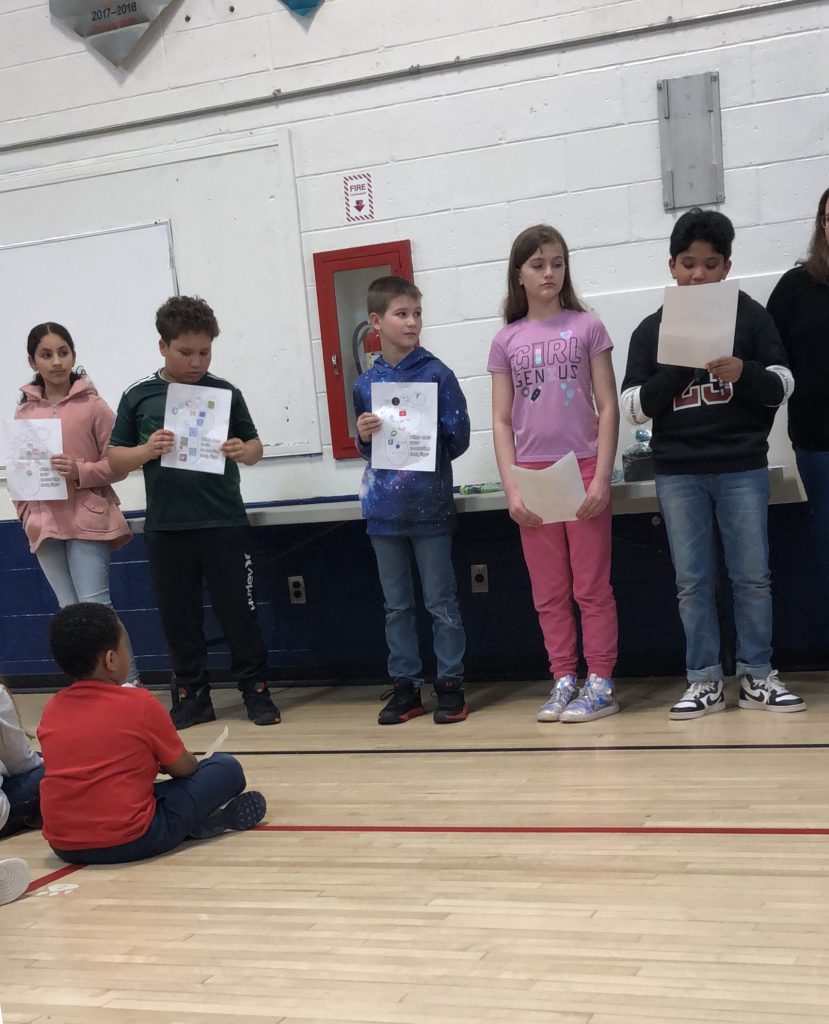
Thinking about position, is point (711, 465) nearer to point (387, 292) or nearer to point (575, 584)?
point (575, 584)

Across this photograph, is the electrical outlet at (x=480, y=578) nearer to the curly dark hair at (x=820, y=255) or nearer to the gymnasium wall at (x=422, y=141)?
the gymnasium wall at (x=422, y=141)

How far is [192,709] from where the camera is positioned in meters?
4.18

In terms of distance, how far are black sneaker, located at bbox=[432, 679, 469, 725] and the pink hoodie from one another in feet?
4.32

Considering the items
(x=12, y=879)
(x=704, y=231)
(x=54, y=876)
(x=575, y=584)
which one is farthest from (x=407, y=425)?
(x=12, y=879)

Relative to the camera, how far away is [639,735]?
3.34 m

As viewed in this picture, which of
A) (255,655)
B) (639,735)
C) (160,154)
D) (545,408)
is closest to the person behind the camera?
(639,735)

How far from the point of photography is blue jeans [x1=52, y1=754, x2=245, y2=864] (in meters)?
2.65

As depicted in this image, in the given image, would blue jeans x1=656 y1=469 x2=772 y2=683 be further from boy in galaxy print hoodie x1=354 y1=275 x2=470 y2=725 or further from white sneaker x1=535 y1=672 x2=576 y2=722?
boy in galaxy print hoodie x1=354 y1=275 x2=470 y2=725

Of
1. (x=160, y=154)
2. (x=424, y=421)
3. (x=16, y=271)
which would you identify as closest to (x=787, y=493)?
(x=424, y=421)

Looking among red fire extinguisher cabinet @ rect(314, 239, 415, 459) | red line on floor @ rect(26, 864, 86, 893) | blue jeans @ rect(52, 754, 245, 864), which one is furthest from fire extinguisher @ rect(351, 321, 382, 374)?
red line on floor @ rect(26, 864, 86, 893)

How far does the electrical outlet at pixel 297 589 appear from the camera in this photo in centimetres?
467

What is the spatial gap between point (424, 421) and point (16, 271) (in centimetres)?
224

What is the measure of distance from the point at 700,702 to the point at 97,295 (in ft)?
9.70

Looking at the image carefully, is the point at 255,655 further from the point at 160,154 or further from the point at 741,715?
the point at 160,154
